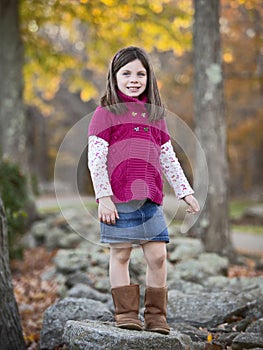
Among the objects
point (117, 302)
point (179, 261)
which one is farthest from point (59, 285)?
point (117, 302)

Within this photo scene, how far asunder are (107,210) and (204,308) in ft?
5.38

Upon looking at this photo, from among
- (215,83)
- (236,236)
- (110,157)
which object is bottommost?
(236,236)

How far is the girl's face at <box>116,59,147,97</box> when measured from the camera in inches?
130

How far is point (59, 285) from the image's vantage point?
6.52 meters

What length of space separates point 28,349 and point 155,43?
9.15 meters

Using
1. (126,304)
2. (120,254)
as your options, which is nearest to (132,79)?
(120,254)

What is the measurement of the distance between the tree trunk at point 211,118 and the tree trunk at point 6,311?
14.5 feet

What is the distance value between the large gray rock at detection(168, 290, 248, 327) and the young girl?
94cm

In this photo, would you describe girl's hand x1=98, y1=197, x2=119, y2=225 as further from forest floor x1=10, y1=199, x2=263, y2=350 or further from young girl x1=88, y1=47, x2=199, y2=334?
forest floor x1=10, y1=199, x2=263, y2=350

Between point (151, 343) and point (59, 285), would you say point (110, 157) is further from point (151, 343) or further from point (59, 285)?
point (59, 285)

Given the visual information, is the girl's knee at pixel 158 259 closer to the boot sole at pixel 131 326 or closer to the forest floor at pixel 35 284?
the boot sole at pixel 131 326

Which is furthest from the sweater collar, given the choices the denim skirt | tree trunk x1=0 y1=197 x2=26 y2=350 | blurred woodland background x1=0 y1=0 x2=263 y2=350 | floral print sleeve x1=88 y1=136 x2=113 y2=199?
tree trunk x1=0 y1=197 x2=26 y2=350

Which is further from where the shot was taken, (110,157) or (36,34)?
(36,34)

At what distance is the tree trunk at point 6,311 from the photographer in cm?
394
